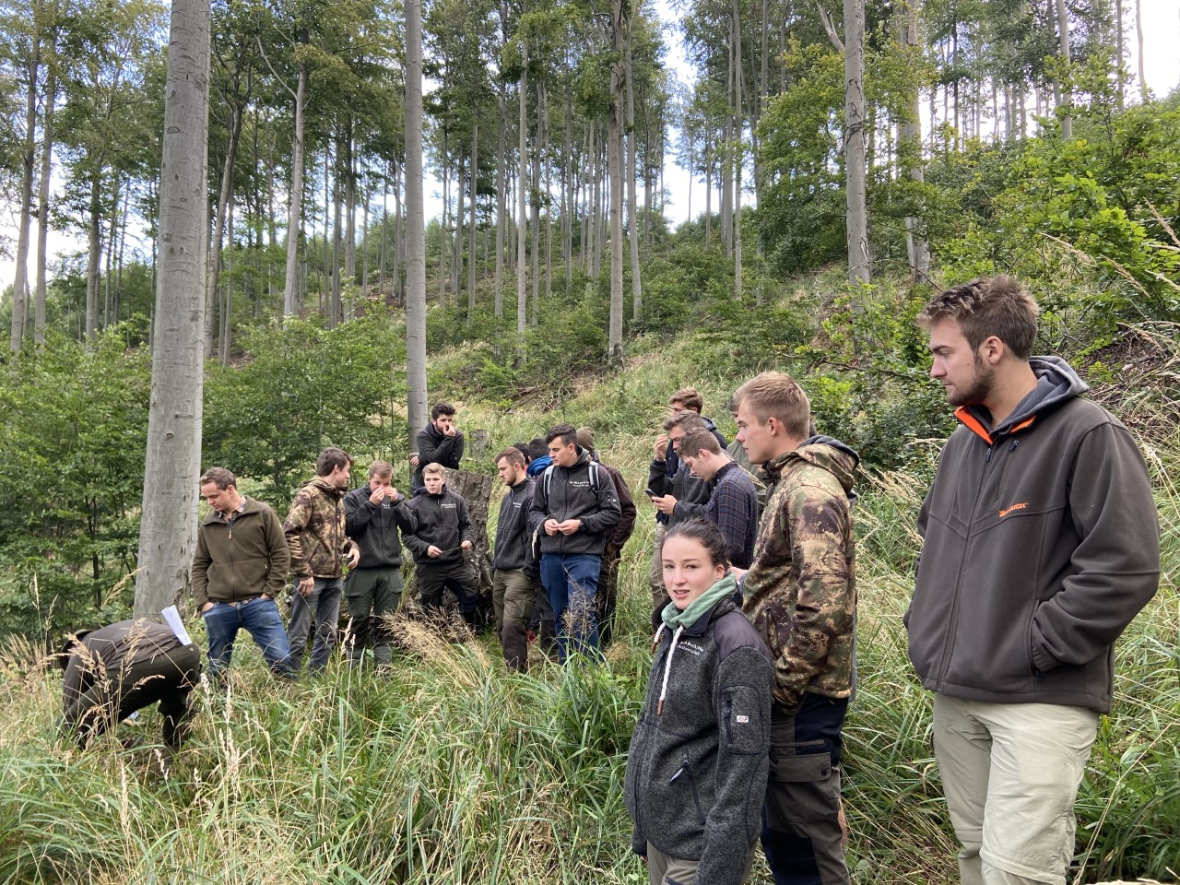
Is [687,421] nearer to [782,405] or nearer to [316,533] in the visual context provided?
[782,405]

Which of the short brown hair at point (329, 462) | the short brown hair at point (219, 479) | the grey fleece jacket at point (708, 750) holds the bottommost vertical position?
the grey fleece jacket at point (708, 750)

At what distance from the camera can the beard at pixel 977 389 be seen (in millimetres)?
2027

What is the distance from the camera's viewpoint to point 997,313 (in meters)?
2.00

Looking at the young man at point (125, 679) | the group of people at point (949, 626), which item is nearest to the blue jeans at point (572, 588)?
the young man at point (125, 679)

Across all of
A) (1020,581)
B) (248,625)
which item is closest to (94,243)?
(248,625)

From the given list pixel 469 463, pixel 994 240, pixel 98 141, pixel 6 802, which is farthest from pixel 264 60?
pixel 6 802

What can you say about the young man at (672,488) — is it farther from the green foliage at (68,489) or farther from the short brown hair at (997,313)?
the green foliage at (68,489)

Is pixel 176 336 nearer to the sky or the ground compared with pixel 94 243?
nearer to the ground

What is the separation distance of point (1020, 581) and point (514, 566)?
445 cm

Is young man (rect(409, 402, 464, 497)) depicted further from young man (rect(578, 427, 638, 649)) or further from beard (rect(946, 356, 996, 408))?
beard (rect(946, 356, 996, 408))

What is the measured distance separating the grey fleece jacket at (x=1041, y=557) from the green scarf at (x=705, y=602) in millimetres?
609

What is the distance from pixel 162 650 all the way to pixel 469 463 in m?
8.68

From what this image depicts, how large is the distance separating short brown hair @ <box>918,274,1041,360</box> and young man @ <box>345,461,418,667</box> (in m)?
5.21

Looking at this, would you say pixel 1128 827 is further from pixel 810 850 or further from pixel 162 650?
pixel 162 650
